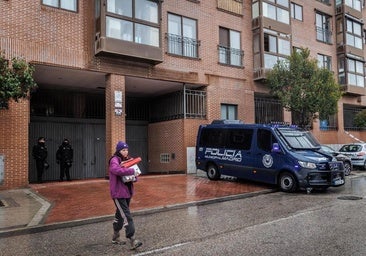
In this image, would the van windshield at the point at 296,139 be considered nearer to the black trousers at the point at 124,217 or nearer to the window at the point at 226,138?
the window at the point at 226,138

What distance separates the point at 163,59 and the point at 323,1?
605 inches

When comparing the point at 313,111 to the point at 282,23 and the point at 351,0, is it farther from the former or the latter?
the point at 351,0

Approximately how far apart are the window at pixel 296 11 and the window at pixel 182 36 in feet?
27.3

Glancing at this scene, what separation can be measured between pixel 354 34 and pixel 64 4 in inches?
845

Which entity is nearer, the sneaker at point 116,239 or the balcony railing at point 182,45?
the sneaker at point 116,239

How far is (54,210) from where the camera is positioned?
9.32 m

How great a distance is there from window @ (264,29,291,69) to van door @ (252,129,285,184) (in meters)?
8.42

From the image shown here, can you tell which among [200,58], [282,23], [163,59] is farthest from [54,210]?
[282,23]

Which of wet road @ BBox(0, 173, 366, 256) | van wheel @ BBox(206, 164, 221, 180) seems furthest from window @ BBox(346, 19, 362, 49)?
wet road @ BBox(0, 173, 366, 256)

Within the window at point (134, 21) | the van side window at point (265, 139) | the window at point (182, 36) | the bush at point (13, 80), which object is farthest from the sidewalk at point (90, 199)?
the window at point (182, 36)

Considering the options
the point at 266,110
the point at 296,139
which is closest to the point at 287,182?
the point at 296,139

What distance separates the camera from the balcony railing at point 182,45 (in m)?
17.6

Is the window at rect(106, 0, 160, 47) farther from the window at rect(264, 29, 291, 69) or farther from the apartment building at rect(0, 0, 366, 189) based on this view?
the window at rect(264, 29, 291, 69)

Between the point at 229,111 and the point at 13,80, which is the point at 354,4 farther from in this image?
the point at 13,80
